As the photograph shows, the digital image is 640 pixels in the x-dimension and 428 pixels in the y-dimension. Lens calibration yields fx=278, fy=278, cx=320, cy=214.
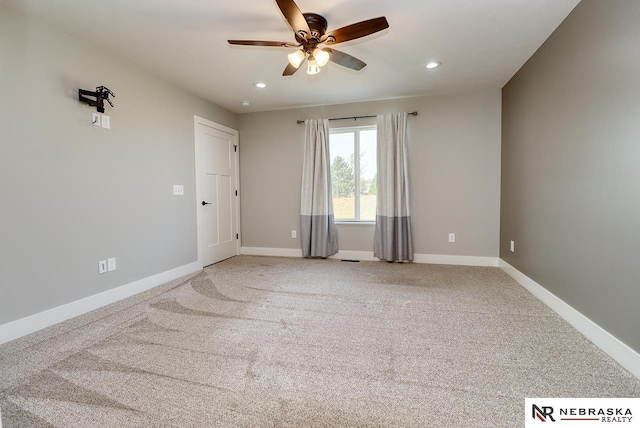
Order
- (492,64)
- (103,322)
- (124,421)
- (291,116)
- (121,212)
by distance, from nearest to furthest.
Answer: (124,421) < (103,322) < (121,212) < (492,64) < (291,116)

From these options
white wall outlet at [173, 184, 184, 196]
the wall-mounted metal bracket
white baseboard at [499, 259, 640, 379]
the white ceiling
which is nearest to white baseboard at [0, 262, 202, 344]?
white wall outlet at [173, 184, 184, 196]

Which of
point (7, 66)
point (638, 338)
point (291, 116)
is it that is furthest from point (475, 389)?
point (291, 116)

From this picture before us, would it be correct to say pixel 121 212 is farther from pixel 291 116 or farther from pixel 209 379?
pixel 291 116

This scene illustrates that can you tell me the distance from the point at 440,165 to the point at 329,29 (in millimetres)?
2499

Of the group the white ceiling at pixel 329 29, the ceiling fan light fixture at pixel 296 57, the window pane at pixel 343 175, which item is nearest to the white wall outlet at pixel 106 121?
the white ceiling at pixel 329 29

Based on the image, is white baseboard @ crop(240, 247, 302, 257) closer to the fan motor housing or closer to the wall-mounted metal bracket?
the wall-mounted metal bracket

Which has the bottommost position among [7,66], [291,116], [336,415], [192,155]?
[336,415]

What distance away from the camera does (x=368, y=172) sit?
435 centimetres

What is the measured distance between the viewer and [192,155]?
12.2 feet

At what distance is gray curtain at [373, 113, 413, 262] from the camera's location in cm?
401

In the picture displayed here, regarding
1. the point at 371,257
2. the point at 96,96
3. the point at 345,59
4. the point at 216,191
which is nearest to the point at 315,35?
the point at 345,59

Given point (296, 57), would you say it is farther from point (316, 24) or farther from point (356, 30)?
point (356, 30)

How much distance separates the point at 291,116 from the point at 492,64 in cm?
279

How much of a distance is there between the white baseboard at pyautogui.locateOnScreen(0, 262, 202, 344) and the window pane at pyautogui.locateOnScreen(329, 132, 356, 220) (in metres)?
2.54
